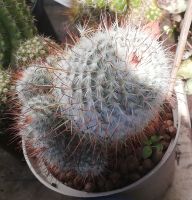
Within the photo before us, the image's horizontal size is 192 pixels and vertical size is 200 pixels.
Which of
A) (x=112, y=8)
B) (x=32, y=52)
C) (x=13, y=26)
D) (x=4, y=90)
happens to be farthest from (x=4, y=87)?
(x=112, y=8)

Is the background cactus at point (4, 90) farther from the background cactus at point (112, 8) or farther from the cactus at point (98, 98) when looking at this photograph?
the background cactus at point (112, 8)

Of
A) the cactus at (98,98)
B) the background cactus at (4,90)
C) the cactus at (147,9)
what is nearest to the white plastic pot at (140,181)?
the cactus at (98,98)

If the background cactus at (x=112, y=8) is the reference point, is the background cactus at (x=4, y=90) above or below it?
below

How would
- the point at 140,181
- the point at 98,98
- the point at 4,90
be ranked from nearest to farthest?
the point at 98,98
the point at 140,181
the point at 4,90

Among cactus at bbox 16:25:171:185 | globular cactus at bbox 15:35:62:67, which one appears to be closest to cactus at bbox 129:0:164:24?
globular cactus at bbox 15:35:62:67

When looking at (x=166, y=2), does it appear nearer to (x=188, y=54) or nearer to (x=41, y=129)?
(x=188, y=54)

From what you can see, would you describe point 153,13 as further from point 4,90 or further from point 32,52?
point 4,90
